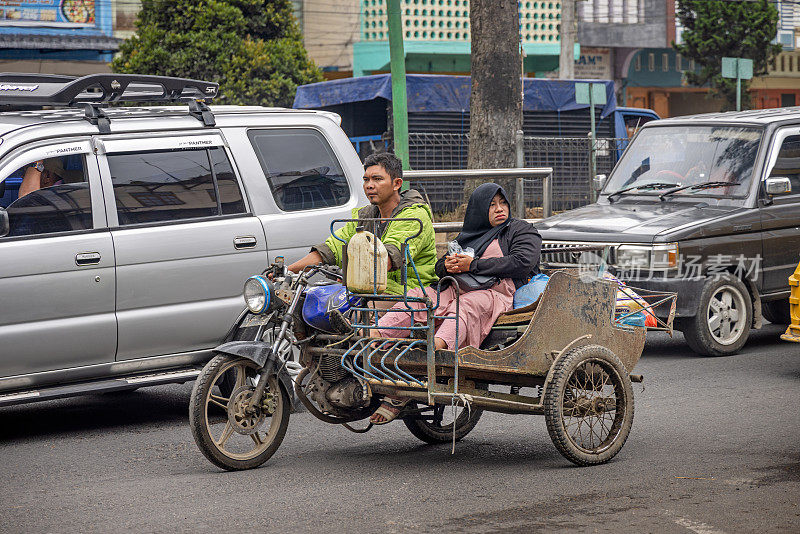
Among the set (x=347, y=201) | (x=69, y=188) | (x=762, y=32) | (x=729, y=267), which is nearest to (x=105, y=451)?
(x=69, y=188)

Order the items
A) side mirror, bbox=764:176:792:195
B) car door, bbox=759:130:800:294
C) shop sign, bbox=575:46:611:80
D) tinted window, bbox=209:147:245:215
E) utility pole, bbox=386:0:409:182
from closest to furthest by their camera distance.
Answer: tinted window, bbox=209:147:245:215
side mirror, bbox=764:176:792:195
car door, bbox=759:130:800:294
utility pole, bbox=386:0:409:182
shop sign, bbox=575:46:611:80

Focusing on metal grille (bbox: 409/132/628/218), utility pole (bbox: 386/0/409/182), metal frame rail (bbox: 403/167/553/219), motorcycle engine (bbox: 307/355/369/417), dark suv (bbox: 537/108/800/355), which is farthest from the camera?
metal grille (bbox: 409/132/628/218)

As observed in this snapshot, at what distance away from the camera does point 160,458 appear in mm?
6633

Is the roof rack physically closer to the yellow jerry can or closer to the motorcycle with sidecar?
the motorcycle with sidecar

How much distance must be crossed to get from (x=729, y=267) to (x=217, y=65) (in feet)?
43.3

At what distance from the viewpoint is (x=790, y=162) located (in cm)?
1065

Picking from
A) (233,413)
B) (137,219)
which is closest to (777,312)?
(137,219)

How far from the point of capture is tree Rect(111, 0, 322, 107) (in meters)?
20.8

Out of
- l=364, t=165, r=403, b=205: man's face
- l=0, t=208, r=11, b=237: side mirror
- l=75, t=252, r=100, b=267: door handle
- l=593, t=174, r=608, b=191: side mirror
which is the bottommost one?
l=75, t=252, r=100, b=267: door handle

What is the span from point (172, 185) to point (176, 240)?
1.31ft

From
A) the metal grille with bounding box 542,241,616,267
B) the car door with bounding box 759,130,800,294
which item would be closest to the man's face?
the metal grille with bounding box 542,241,616,267

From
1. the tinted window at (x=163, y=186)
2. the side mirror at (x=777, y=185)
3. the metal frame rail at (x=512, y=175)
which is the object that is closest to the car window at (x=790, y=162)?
the side mirror at (x=777, y=185)

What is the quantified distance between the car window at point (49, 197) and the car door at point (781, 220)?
20.2 feet

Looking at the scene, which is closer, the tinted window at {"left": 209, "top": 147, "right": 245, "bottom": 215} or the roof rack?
the roof rack
